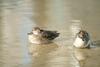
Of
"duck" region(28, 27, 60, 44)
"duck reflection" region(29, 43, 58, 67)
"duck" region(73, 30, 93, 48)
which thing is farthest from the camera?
"duck" region(28, 27, 60, 44)

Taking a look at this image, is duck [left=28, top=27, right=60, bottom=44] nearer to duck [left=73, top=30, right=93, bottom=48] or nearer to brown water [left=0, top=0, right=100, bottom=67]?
brown water [left=0, top=0, right=100, bottom=67]

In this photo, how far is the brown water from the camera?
3.67 metres

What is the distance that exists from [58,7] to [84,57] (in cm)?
301

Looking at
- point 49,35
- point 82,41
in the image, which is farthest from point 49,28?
point 82,41

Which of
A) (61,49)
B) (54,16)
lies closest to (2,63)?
(61,49)

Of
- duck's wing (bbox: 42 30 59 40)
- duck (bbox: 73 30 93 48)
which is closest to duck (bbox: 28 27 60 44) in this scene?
duck's wing (bbox: 42 30 59 40)

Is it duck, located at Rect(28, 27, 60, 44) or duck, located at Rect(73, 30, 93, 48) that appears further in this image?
duck, located at Rect(28, 27, 60, 44)

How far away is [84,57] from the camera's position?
12.3 ft

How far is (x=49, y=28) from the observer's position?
4.91 m

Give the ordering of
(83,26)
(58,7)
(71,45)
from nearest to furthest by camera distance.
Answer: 1. (71,45)
2. (83,26)
3. (58,7)

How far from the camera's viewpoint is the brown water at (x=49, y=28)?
3666 millimetres

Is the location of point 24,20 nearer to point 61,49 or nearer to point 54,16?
point 54,16

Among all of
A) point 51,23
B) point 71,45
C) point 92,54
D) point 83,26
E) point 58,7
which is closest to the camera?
point 92,54

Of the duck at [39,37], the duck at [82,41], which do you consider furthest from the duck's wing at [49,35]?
the duck at [82,41]
